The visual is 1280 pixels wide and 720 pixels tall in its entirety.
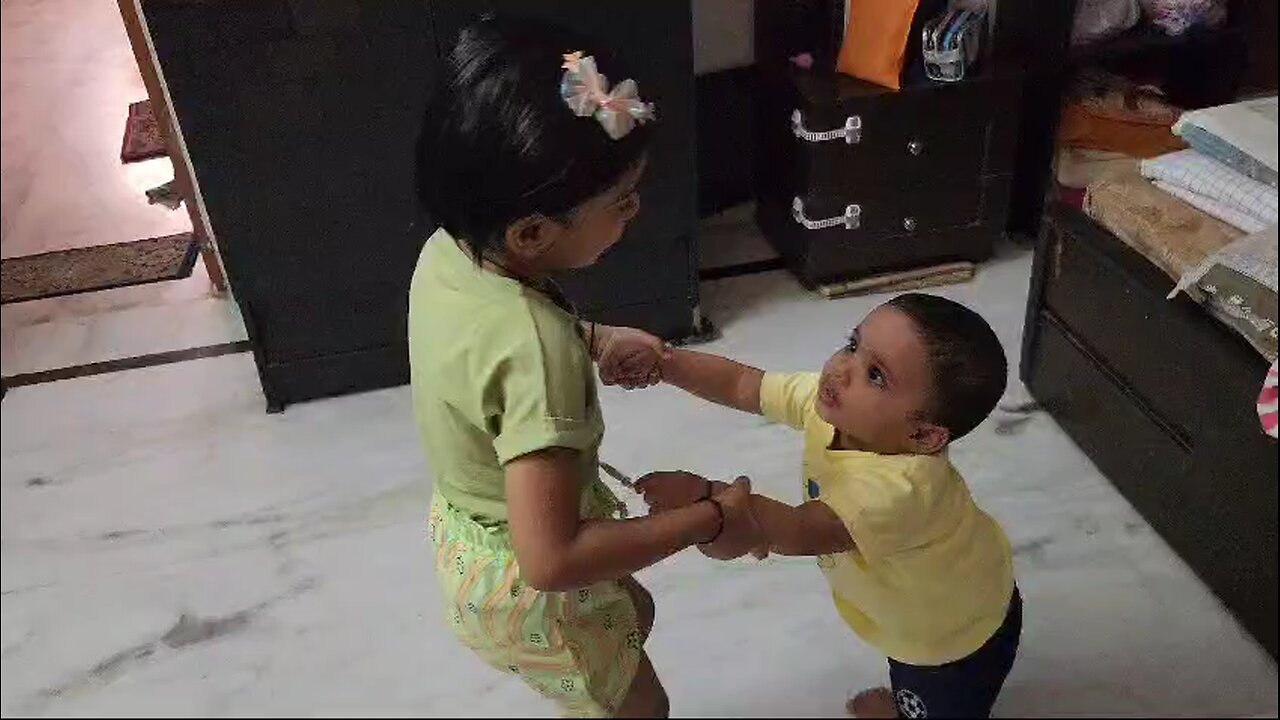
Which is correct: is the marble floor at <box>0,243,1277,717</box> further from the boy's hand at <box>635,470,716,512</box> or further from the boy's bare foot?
the boy's hand at <box>635,470,716,512</box>

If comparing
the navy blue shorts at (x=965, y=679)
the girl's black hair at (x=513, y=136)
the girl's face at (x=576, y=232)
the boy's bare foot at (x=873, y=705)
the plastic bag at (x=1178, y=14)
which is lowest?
the boy's bare foot at (x=873, y=705)

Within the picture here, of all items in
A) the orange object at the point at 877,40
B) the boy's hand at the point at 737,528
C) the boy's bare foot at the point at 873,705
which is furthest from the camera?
the orange object at the point at 877,40

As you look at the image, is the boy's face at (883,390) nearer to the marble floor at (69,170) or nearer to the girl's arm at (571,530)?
the girl's arm at (571,530)

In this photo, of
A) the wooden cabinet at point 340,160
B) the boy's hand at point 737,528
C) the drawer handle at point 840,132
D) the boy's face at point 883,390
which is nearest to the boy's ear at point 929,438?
the boy's face at point 883,390

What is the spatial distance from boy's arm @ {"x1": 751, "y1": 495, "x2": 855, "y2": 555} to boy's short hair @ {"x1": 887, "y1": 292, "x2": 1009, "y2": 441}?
10cm

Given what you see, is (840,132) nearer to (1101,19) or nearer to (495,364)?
(1101,19)

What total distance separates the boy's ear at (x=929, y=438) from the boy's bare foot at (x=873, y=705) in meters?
0.29

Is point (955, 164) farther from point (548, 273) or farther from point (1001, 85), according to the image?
point (548, 273)

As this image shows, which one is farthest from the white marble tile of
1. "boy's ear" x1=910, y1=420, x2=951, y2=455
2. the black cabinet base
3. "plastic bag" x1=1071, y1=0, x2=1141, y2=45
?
"plastic bag" x1=1071, y1=0, x2=1141, y2=45

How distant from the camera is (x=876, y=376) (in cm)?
78

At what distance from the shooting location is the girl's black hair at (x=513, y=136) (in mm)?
572

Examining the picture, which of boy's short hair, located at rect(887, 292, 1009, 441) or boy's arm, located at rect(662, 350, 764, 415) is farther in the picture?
boy's arm, located at rect(662, 350, 764, 415)

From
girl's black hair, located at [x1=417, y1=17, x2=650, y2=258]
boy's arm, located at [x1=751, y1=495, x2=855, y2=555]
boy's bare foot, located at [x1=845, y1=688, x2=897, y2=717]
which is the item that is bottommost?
boy's bare foot, located at [x1=845, y1=688, x2=897, y2=717]

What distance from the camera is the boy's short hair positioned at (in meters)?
0.74
